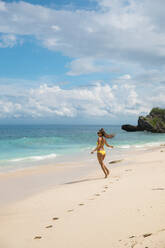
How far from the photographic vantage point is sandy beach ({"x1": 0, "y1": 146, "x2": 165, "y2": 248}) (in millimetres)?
4676

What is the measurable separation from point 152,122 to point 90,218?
8510 centimetres

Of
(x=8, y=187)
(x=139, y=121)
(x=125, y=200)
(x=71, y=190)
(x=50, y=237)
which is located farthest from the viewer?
(x=139, y=121)

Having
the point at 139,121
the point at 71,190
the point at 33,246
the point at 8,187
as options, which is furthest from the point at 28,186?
the point at 139,121

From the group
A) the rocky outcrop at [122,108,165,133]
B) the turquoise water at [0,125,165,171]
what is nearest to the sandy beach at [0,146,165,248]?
the turquoise water at [0,125,165,171]

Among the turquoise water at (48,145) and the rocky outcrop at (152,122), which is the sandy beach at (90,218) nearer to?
→ the turquoise water at (48,145)

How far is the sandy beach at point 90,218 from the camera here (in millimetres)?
4676

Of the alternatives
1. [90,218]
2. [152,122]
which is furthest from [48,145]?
[152,122]

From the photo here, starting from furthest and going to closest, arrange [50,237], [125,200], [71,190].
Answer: [71,190]
[125,200]
[50,237]

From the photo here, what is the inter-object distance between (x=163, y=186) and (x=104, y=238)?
3.98m

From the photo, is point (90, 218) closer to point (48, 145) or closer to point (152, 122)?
point (48, 145)

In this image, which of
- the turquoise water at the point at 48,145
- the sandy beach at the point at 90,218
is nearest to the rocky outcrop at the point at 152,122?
the turquoise water at the point at 48,145

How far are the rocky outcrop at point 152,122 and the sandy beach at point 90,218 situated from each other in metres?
79.3

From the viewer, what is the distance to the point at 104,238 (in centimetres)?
473

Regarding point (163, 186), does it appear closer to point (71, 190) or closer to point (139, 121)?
point (71, 190)
